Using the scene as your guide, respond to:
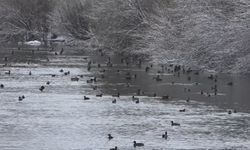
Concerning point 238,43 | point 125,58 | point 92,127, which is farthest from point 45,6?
point 92,127

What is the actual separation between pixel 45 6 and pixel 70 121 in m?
59.2

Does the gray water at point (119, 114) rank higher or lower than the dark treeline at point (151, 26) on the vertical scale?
lower

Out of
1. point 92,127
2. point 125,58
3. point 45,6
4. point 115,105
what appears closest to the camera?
point 92,127

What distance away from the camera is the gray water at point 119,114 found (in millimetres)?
20172

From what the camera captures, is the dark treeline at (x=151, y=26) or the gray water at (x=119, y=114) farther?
the dark treeline at (x=151, y=26)

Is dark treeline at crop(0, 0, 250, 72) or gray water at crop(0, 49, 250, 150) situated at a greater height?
dark treeline at crop(0, 0, 250, 72)

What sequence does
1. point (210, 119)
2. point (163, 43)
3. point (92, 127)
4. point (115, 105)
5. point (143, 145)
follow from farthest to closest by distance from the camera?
point (163, 43) → point (115, 105) → point (210, 119) → point (92, 127) → point (143, 145)

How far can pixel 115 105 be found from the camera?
27.7 meters

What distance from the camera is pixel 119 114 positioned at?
2527cm

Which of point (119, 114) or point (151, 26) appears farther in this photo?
point (151, 26)

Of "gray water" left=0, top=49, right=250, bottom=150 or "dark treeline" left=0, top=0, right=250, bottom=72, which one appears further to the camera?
"dark treeline" left=0, top=0, right=250, bottom=72

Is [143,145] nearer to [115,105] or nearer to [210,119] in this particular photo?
[210,119]

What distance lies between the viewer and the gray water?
66.2ft

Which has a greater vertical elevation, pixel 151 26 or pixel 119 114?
pixel 151 26
